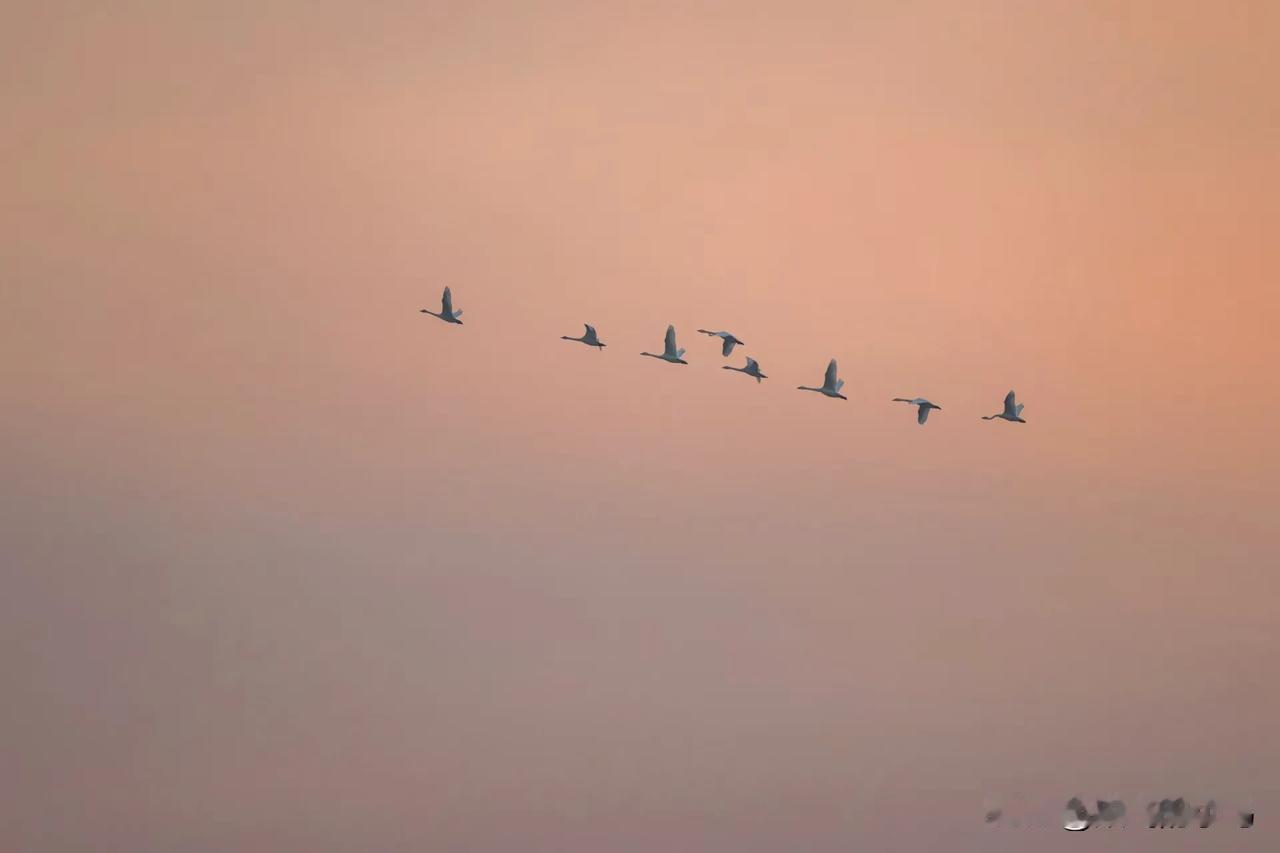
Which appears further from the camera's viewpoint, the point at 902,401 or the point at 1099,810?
the point at 1099,810

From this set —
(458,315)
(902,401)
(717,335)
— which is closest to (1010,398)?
(902,401)

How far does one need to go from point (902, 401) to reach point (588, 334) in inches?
495

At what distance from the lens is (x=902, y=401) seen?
3428 inches

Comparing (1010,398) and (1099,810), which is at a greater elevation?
(1010,398)

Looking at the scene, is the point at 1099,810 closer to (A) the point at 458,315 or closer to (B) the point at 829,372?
(B) the point at 829,372

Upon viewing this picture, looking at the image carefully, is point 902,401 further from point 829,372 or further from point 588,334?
point 588,334

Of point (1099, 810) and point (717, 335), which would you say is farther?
point (1099, 810)

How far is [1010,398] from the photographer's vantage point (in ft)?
292

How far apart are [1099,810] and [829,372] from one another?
2202cm

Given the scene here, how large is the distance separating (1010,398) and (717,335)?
1282cm

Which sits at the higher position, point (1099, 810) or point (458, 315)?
point (458, 315)

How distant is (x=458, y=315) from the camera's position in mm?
84750

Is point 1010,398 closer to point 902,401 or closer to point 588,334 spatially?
point 902,401

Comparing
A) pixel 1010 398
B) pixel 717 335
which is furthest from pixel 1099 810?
pixel 717 335
